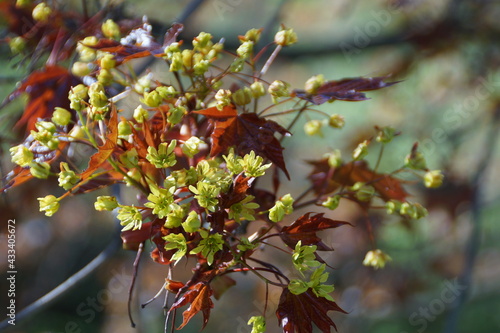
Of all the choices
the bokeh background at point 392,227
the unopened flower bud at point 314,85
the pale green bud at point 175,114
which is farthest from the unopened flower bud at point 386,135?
the bokeh background at point 392,227

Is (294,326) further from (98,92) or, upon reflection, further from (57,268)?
(57,268)

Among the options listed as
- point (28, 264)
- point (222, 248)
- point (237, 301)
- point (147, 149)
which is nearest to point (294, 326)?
point (222, 248)

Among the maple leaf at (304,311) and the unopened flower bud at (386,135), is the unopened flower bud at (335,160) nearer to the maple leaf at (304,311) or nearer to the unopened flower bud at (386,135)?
the unopened flower bud at (386,135)

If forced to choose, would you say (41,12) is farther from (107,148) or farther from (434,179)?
(434,179)

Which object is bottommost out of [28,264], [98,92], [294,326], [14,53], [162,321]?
[162,321]

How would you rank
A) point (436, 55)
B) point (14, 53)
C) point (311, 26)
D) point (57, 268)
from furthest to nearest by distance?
1. point (311, 26)
2. point (57, 268)
3. point (436, 55)
4. point (14, 53)

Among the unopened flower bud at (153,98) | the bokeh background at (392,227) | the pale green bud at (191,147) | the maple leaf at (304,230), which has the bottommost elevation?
the bokeh background at (392,227)
